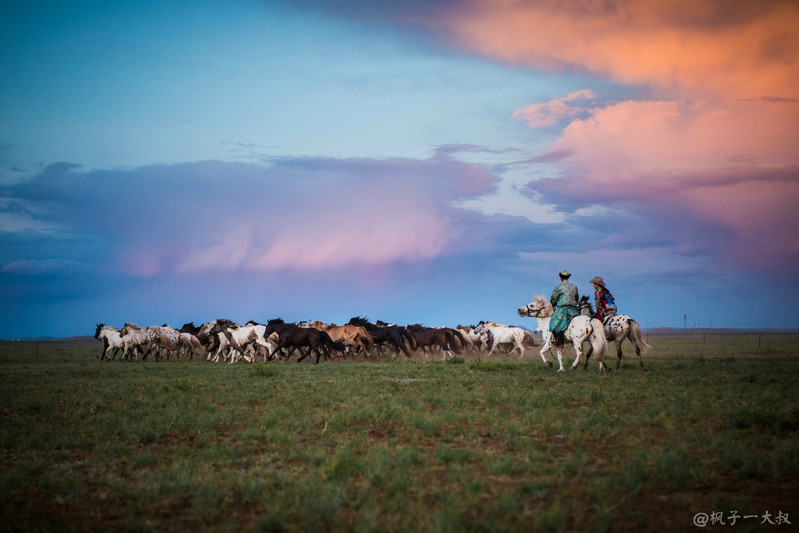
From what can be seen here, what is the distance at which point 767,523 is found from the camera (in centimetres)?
526

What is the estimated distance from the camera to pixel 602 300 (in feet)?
61.3

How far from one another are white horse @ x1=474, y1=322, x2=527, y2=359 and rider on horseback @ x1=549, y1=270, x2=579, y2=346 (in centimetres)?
1600

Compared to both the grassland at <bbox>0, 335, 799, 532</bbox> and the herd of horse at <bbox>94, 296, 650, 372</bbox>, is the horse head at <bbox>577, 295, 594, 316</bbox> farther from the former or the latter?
the herd of horse at <bbox>94, 296, 650, 372</bbox>

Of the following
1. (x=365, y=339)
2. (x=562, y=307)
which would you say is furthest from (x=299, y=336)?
(x=562, y=307)

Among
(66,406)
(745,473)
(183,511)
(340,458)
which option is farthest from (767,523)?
(66,406)

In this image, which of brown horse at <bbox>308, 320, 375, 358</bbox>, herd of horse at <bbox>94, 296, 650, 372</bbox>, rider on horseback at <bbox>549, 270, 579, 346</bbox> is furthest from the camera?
brown horse at <bbox>308, 320, 375, 358</bbox>

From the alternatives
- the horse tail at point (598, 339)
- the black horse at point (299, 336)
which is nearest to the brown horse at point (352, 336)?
the black horse at point (299, 336)

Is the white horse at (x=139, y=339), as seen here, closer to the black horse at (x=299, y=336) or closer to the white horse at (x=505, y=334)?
the black horse at (x=299, y=336)

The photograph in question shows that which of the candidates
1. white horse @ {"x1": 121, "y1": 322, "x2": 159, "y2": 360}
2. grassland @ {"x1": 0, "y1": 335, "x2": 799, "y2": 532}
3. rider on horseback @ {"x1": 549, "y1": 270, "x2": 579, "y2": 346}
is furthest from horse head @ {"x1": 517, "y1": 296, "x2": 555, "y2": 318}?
white horse @ {"x1": 121, "y1": 322, "x2": 159, "y2": 360}

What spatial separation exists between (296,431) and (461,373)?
1104 centimetres

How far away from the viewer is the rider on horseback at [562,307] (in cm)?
1820

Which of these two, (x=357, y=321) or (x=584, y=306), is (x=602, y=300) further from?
(x=357, y=321)

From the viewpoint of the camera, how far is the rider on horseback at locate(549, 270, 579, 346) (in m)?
18.2

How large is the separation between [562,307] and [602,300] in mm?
1485
